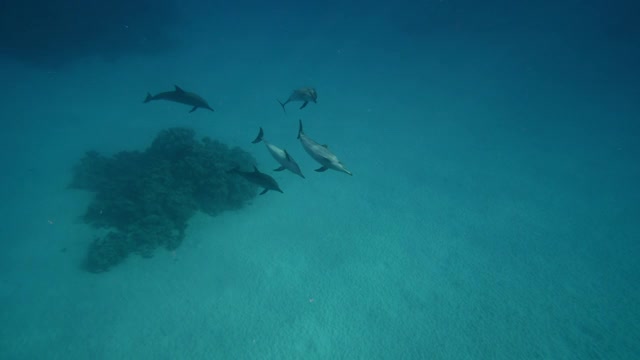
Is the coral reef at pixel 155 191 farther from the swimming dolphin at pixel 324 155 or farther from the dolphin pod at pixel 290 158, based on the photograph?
the swimming dolphin at pixel 324 155

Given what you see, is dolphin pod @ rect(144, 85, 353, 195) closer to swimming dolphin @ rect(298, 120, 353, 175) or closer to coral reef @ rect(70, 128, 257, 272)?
swimming dolphin @ rect(298, 120, 353, 175)

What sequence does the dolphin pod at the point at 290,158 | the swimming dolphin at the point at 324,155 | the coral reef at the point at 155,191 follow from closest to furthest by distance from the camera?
the swimming dolphin at the point at 324,155 < the dolphin pod at the point at 290,158 < the coral reef at the point at 155,191

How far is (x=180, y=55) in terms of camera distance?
39219mm

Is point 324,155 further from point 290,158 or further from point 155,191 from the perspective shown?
point 155,191

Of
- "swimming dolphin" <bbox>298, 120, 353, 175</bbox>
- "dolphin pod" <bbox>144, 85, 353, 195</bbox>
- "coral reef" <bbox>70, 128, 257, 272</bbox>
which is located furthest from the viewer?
"coral reef" <bbox>70, 128, 257, 272</bbox>

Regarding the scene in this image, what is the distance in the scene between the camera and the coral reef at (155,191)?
1259 centimetres

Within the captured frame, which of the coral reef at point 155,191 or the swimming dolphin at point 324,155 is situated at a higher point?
the swimming dolphin at point 324,155

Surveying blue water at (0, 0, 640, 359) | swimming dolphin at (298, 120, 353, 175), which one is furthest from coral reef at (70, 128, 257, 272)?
swimming dolphin at (298, 120, 353, 175)

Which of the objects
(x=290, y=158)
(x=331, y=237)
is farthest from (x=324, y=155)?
(x=331, y=237)

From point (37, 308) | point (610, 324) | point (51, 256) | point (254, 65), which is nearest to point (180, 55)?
point (254, 65)

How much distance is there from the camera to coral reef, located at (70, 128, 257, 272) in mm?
12586

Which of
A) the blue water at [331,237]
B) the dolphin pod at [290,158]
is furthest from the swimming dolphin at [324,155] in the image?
the blue water at [331,237]

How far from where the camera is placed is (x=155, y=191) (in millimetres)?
13406

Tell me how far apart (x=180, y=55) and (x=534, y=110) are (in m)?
42.4
